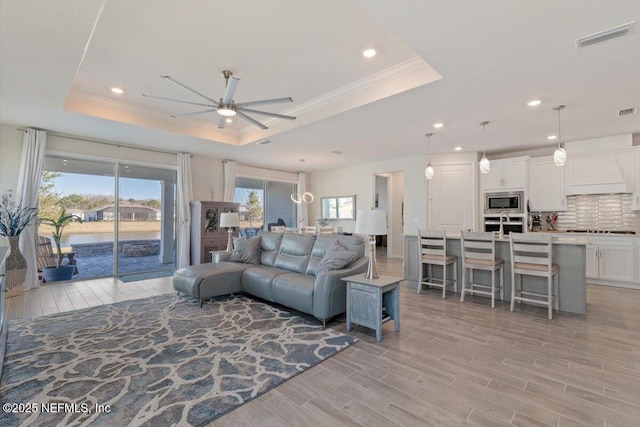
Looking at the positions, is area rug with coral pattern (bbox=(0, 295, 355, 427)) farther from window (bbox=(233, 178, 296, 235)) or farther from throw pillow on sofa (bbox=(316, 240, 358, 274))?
window (bbox=(233, 178, 296, 235))

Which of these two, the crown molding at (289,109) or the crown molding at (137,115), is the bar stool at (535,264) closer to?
the crown molding at (289,109)

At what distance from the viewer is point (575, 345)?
2.82m

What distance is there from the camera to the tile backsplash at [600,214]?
5352mm

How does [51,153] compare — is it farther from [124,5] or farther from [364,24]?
[364,24]

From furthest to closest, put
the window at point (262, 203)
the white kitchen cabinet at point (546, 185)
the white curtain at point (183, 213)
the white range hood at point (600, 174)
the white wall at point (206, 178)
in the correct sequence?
1. the window at point (262, 203)
2. the white wall at point (206, 178)
3. the white curtain at point (183, 213)
4. the white kitchen cabinet at point (546, 185)
5. the white range hood at point (600, 174)

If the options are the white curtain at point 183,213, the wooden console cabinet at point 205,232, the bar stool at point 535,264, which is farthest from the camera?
the white curtain at point 183,213

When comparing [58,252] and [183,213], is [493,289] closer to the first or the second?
[183,213]

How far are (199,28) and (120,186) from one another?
186 inches

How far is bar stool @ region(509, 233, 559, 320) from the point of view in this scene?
3.60 meters

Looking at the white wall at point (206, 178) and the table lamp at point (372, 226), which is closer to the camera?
the table lamp at point (372, 226)

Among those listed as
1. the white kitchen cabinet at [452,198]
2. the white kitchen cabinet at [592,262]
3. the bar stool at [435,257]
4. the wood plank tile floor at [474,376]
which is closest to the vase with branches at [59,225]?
the wood plank tile floor at [474,376]

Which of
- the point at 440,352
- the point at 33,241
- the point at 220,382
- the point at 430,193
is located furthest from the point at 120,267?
the point at 430,193

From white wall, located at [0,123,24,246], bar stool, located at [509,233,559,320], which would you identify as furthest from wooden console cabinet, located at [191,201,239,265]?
bar stool, located at [509,233,559,320]

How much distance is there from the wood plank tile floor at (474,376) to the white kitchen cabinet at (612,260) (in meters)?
1.67
